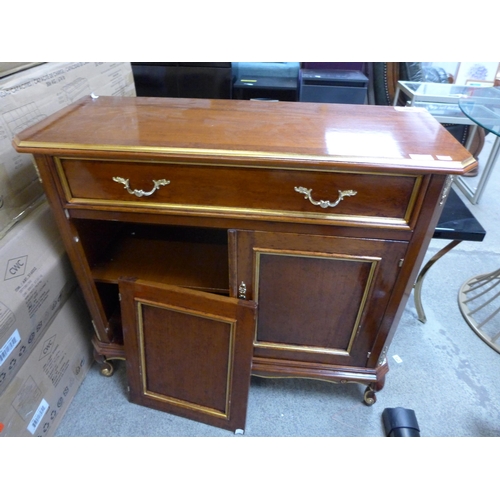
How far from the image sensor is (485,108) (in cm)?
120

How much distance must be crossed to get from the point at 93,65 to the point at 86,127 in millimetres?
503

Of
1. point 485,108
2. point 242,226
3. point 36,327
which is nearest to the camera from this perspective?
point 242,226

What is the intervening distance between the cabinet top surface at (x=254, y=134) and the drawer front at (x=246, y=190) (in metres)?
0.03

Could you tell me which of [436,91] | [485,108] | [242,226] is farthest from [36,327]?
[436,91]

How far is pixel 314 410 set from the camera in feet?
3.28

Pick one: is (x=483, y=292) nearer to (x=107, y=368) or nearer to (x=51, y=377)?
(x=107, y=368)

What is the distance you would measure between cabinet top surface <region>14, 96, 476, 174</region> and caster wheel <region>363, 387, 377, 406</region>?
0.64 m

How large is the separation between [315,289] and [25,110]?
785mm

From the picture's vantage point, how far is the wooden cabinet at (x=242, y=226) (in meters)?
0.64

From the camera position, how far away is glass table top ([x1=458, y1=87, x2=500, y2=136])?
1.05 meters

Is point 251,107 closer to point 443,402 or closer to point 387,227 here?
point 387,227

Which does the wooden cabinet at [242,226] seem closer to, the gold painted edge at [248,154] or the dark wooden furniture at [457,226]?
the gold painted edge at [248,154]

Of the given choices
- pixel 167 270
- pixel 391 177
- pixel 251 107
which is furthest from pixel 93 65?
Result: pixel 391 177

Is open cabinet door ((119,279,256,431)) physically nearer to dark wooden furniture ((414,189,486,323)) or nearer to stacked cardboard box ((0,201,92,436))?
stacked cardboard box ((0,201,92,436))
